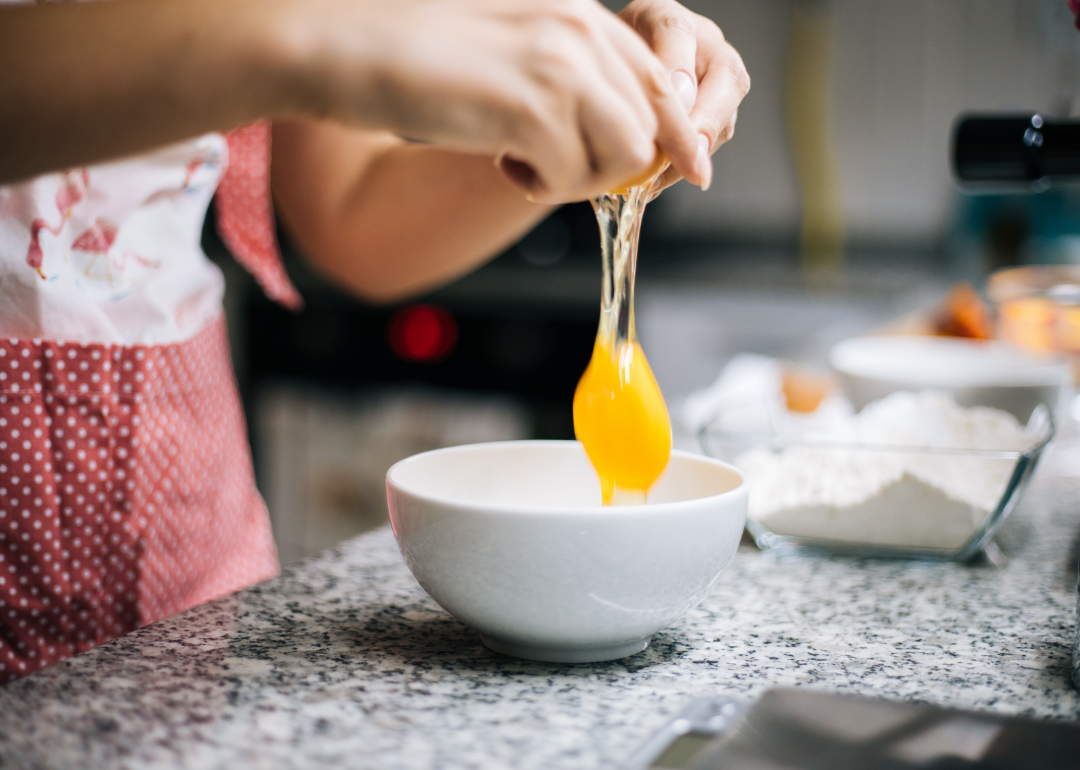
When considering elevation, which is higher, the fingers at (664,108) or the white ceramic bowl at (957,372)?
the fingers at (664,108)

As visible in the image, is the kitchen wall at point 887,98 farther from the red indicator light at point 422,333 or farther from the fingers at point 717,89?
the fingers at point 717,89

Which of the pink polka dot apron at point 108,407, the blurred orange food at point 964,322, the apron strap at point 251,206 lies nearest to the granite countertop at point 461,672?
the pink polka dot apron at point 108,407

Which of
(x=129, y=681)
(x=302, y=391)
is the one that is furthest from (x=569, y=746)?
(x=302, y=391)

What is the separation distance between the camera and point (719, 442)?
0.73 m

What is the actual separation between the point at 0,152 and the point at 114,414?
327 millimetres

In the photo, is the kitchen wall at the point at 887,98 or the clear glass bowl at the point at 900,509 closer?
the clear glass bowl at the point at 900,509

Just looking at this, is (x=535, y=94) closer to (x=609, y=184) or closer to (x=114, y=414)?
(x=609, y=184)

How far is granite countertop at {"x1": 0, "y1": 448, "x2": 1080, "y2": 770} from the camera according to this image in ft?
1.31

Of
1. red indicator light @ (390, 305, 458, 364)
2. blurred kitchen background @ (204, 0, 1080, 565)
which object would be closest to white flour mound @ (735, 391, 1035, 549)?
blurred kitchen background @ (204, 0, 1080, 565)

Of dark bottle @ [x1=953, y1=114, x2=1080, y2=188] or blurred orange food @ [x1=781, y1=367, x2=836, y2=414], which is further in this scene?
blurred orange food @ [x1=781, y1=367, x2=836, y2=414]

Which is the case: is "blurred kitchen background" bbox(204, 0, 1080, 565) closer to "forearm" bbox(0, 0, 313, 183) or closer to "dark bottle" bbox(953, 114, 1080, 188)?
"dark bottle" bbox(953, 114, 1080, 188)

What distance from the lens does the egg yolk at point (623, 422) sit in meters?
0.54

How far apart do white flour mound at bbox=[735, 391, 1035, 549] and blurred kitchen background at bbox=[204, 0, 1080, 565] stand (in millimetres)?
946

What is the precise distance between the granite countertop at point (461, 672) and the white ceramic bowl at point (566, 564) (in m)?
0.02
